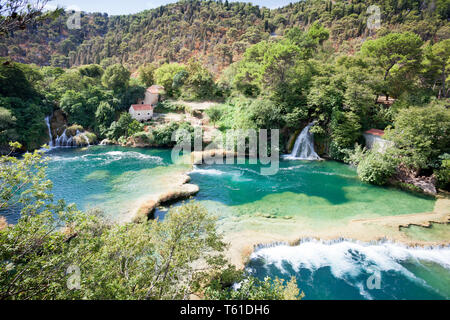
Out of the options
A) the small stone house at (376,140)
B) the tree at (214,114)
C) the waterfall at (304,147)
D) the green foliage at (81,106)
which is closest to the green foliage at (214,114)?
the tree at (214,114)

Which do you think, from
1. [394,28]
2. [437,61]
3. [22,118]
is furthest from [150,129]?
[394,28]

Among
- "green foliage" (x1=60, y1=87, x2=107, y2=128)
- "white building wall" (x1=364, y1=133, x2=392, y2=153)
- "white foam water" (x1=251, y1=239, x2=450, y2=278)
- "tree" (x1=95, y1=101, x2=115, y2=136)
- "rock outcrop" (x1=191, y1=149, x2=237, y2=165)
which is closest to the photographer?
"white foam water" (x1=251, y1=239, x2=450, y2=278)

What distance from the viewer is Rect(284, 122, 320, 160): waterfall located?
96.4 feet

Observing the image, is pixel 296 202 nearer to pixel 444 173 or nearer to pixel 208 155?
pixel 444 173

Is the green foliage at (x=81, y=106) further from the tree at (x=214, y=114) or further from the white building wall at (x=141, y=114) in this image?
the tree at (x=214, y=114)

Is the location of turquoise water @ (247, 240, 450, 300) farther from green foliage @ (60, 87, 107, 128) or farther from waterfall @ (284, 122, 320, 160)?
green foliage @ (60, 87, 107, 128)

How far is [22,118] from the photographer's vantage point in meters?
30.6

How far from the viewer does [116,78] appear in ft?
138

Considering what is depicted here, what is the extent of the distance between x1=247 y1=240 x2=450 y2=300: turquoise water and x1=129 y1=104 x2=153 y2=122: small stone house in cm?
3239

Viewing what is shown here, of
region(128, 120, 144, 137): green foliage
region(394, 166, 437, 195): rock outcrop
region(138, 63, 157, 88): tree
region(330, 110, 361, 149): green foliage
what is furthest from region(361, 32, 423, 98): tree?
region(138, 63, 157, 88): tree

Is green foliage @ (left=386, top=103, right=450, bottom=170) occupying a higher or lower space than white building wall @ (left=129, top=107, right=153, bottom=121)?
lower

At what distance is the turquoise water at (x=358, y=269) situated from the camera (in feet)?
34.7

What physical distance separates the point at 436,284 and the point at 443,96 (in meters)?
29.8

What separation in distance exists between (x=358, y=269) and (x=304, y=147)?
19.4 m
